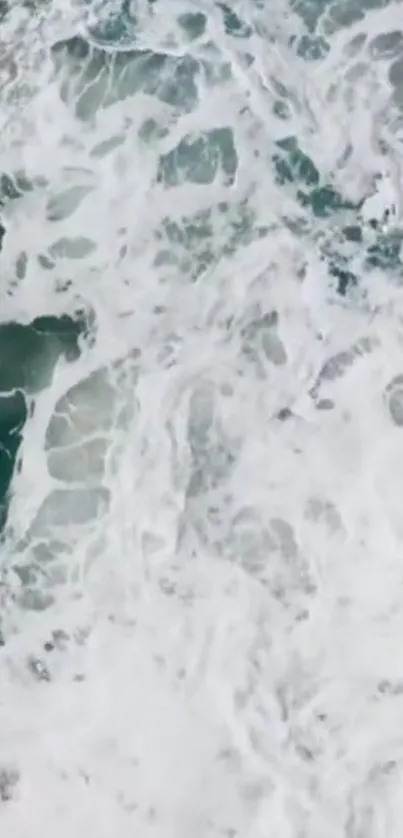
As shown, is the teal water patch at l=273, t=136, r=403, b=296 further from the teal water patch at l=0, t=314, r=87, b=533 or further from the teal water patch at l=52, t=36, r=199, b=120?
the teal water patch at l=0, t=314, r=87, b=533

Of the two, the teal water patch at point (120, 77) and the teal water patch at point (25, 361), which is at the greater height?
the teal water patch at point (120, 77)

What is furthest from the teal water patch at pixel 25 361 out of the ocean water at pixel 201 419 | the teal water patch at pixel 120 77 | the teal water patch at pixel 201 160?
the teal water patch at pixel 120 77

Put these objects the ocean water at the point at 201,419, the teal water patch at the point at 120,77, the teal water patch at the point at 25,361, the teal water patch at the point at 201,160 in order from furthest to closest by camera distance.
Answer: the teal water patch at the point at 120,77
the teal water patch at the point at 201,160
the teal water patch at the point at 25,361
the ocean water at the point at 201,419

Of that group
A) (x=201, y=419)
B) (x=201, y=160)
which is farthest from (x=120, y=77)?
(x=201, y=419)

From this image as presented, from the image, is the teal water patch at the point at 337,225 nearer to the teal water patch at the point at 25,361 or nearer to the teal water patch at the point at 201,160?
the teal water patch at the point at 201,160

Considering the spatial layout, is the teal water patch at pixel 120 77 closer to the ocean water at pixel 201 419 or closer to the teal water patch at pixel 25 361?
the ocean water at pixel 201 419

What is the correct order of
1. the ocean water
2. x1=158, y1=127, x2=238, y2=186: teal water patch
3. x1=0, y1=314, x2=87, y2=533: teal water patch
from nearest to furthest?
the ocean water
x1=0, y1=314, x2=87, y2=533: teal water patch
x1=158, y1=127, x2=238, y2=186: teal water patch

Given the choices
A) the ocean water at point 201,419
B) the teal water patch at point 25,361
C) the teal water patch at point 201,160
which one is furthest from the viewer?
the teal water patch at point 201,160

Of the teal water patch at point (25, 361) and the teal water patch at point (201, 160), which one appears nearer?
the teal water patch at point (25, 361)

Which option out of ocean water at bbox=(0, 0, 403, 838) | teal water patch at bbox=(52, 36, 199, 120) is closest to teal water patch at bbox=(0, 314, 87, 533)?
ocean water at bbox=(0, 0, 403, 838)
